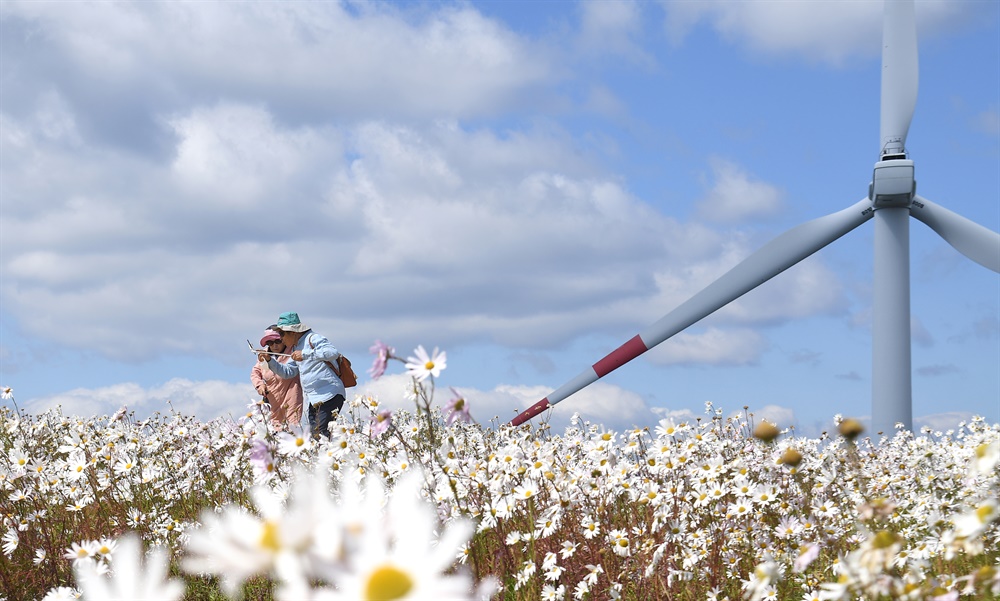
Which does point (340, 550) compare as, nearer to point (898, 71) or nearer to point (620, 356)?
point (620, 356)

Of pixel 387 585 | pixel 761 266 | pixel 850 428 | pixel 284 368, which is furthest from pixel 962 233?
pixel 387 585

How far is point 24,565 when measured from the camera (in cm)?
655

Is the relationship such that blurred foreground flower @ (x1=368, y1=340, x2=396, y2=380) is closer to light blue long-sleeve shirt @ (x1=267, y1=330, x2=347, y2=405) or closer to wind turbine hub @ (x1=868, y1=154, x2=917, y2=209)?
light blue long-sleeve shirt @ (x1=267, y1=330, x2=347, y2=405)

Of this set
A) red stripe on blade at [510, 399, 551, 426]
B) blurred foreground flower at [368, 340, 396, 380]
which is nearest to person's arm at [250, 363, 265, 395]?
red stripe on blade at [510, 399, 551, 426]

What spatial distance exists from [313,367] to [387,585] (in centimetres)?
1112

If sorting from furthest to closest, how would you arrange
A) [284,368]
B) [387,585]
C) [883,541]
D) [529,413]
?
[284,368] < [529,413] < [883,541] < [387,585]

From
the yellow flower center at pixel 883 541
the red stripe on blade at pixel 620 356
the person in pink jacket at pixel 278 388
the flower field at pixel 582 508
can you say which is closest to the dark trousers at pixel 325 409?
the person in pink jacket at pixel 278 388

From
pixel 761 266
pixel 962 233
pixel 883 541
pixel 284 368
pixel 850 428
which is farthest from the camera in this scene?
pixel 962 233

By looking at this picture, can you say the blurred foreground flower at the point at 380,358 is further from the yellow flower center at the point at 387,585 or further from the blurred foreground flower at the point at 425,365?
the yellow flower center at the point at 387,585

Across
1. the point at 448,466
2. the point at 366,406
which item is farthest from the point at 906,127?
the point at 448,466

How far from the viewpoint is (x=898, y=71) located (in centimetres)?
1788

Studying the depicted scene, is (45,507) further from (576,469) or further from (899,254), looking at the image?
(899,254)

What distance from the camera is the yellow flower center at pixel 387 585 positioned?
1.10 metres

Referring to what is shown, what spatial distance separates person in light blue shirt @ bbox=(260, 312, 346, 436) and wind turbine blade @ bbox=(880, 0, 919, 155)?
12.3 meters
